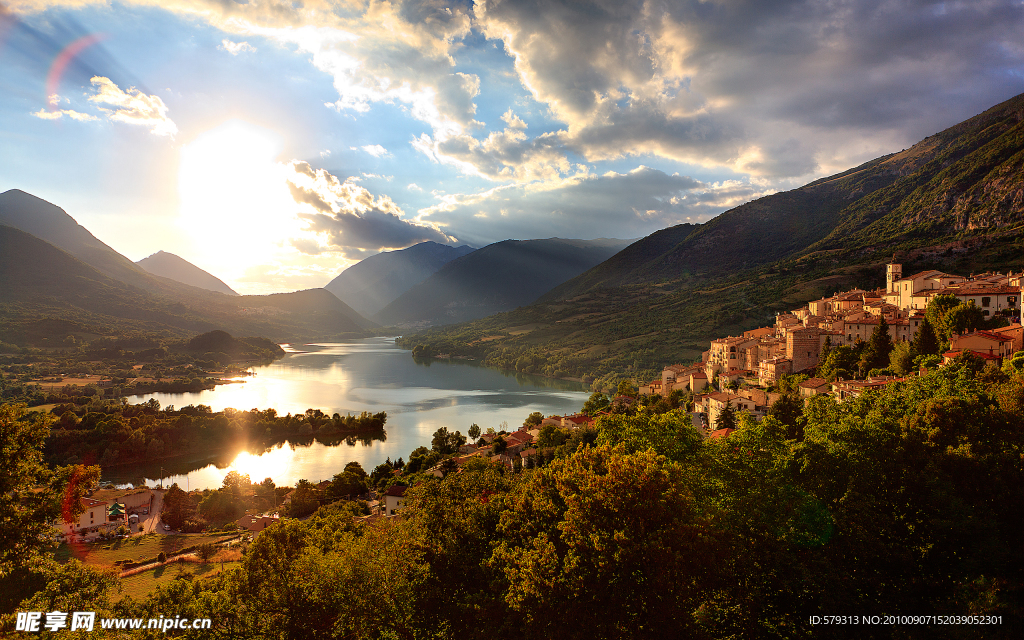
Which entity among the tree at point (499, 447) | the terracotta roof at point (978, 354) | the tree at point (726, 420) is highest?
the terracotta roof at point (978, 354)

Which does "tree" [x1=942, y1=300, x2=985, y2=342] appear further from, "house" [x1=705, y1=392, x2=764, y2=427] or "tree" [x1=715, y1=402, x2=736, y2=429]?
"tree" [x1=715, y1=402, x2=736, y2=429]

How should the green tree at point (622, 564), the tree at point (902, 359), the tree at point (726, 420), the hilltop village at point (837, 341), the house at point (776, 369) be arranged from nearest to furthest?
the green tree at point (622, 564), the hilltop village at point (837, 341), the tree at point (902, 359), the tree at point (726, 420), the house at point (776, 369)

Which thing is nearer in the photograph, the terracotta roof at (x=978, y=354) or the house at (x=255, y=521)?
the terracotta roof at (x=978, y=354)

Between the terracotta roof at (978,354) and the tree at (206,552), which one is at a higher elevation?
the terracotta roof at (978,354)

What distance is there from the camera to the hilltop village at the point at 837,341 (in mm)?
23053

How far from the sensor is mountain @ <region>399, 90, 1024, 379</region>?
257 feet

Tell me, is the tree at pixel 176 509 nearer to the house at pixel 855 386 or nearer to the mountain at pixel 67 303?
the house at pixel 855 386

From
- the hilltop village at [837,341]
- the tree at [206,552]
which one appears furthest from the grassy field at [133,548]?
the hilltop village at [837,341]

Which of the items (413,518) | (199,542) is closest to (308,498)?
(199,542)

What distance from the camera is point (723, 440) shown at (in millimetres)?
10859

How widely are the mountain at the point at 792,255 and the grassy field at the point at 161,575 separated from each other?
5999 centimetres

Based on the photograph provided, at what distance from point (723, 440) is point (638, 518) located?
465cm

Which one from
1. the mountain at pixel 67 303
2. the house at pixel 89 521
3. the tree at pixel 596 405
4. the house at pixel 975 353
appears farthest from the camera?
the mountain at pixel 67 303

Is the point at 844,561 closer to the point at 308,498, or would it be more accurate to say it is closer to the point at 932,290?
the point at 308,498
